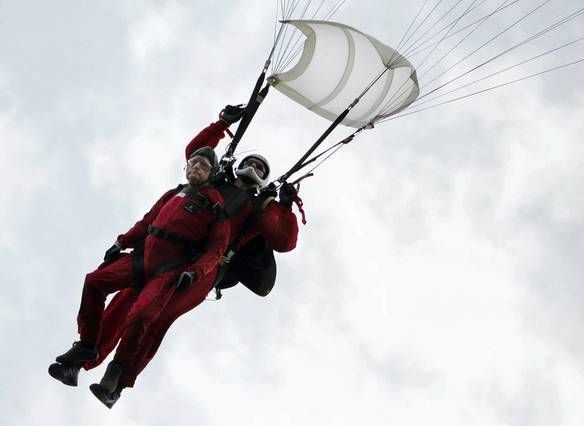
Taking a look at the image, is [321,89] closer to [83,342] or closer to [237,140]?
[237,140]

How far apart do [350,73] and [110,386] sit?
5411 millimetres

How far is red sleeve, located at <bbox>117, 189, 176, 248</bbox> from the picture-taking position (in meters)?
8.48

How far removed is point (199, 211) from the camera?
26.8ft

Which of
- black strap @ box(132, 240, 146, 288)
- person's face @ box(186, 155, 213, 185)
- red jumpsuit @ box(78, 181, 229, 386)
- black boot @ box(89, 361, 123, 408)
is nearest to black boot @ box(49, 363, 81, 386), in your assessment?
red jumpsuit @ box(78, 181, 229, 386)

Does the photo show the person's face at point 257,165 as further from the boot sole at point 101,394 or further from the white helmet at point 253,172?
the boot sole at point 101,394

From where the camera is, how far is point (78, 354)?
8.33 metres

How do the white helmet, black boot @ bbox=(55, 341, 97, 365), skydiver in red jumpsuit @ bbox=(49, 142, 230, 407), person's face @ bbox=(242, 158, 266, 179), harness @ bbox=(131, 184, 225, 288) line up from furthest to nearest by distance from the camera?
person's face @ bbox=(242, 158, 266, 179) < the white helmet < black boot @ bbox=(55, 341, 97, 365) < harness @ bbox=(131, 184, 225, 288) < skydiver in red jumpsuit @ bbox=(49, 142, 230, 407)

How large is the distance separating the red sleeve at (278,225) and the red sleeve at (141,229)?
3.25ft

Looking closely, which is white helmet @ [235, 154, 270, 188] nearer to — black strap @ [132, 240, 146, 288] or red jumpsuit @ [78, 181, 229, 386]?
red jumpsuit @ [78, 181, 229, 386]

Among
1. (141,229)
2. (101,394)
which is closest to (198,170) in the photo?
(141,229)

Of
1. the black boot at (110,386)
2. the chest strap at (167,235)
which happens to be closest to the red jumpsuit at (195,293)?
the black boot at (110,386)

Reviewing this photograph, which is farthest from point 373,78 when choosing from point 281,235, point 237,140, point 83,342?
point 83,342

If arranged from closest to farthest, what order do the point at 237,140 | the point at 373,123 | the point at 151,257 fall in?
the point at 151,257 → the point at 237,140 → the point at 373,123

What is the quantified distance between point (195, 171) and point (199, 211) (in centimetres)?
45
